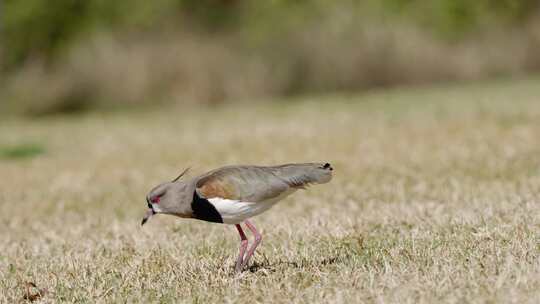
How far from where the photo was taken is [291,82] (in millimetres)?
21953

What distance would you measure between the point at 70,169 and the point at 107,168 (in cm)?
49

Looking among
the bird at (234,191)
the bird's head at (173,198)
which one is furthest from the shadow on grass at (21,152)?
the bird at (234,191)

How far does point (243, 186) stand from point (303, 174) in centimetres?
31

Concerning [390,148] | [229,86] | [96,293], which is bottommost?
[229,86]

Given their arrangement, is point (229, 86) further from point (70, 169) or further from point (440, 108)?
point (70, 169)

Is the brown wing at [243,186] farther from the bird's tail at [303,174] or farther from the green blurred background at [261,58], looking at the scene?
the green blurred background at [261,58]

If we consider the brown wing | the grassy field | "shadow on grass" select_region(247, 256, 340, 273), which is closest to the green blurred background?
the grassy field

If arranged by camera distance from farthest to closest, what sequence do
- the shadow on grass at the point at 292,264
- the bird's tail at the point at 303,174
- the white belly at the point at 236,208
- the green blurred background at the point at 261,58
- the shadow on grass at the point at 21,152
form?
the green blurred background at the point at 261,58 → the shadow on grass at the point at 21,152 → the shadow on grass at the point at 292,264 → the bird's tail at the point at 303,174 → the white belly at the point at 236,208

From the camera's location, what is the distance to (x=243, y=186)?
16.5ft

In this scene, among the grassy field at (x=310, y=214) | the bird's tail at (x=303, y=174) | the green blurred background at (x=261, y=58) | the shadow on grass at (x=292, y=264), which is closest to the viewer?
the grassy field at (x=310, y=214)

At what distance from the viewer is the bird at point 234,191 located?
5012mm

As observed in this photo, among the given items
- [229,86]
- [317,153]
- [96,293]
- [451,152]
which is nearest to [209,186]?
[96,293]

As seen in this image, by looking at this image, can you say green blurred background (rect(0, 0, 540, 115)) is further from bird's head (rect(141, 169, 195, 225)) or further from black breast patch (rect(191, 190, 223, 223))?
black breast patch (rect(191, 190, 223, 223))

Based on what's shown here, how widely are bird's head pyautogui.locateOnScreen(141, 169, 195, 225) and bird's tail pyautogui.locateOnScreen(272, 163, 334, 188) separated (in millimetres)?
437
